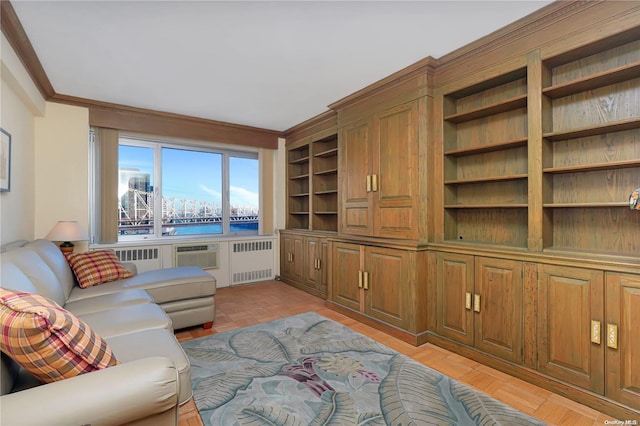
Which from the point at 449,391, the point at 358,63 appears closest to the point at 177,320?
the point at 449,391

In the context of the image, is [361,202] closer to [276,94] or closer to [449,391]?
[276,94]

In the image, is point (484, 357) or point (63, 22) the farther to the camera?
point (484, 357)

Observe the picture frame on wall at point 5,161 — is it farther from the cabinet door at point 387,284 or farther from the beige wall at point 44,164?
the cabinet door at point 387,284

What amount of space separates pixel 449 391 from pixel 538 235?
1245mm

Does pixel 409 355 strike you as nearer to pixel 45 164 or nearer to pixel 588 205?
pixel 588 205

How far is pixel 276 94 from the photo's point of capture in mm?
3500

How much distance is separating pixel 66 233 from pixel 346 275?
3.06m

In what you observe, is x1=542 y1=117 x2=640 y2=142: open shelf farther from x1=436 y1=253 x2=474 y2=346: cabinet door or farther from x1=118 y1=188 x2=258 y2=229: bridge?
x1=118 y1=188 x2=258 y2=229: bridge

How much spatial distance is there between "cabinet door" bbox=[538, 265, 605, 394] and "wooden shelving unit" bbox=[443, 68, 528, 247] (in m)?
0.54

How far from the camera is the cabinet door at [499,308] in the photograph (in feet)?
7.27

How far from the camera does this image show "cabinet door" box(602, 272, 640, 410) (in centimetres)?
171

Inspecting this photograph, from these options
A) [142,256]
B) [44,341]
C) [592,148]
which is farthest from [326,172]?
[44,341]

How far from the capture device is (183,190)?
4719mm

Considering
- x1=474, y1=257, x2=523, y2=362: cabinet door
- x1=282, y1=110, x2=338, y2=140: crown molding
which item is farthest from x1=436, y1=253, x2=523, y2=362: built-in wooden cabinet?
x1=282, y1=110, x2=338, y2=140: crown molding
